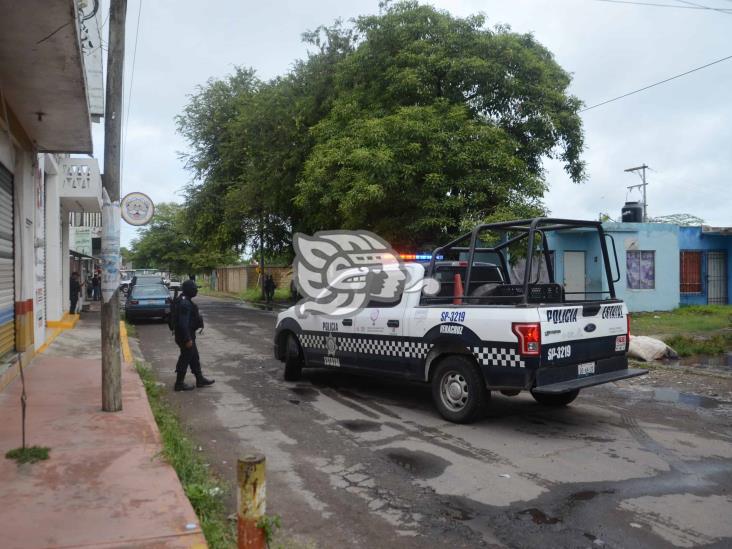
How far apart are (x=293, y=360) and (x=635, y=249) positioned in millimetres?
15004

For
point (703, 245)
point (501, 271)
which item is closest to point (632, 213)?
point (703, 245)

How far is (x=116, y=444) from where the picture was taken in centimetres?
575

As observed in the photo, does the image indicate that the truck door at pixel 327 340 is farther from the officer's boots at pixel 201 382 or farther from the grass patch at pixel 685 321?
the grass patch at pixel 685 321

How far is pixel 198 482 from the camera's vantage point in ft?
16.2

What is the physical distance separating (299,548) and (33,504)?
6.36 feet

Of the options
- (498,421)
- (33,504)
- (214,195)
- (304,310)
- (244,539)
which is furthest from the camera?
(214,195)

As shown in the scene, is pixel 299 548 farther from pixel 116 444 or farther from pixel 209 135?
pixel 209 135

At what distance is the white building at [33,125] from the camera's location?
19.1 feet

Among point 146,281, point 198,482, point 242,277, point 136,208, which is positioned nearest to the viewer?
point 198,482

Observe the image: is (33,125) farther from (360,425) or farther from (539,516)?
(539,516)

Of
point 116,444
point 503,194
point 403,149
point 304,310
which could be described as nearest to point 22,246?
point 304,310

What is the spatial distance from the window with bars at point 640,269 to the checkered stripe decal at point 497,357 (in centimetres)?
1582

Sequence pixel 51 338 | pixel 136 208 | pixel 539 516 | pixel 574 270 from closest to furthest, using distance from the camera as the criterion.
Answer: pixel 539 516
pixel 136 208
pixel 51 338
pixel 574 270

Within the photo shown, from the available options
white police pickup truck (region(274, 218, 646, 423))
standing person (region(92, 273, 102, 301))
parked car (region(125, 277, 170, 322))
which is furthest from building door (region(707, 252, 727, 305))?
standing person (region(92, 273, 102, 301))
